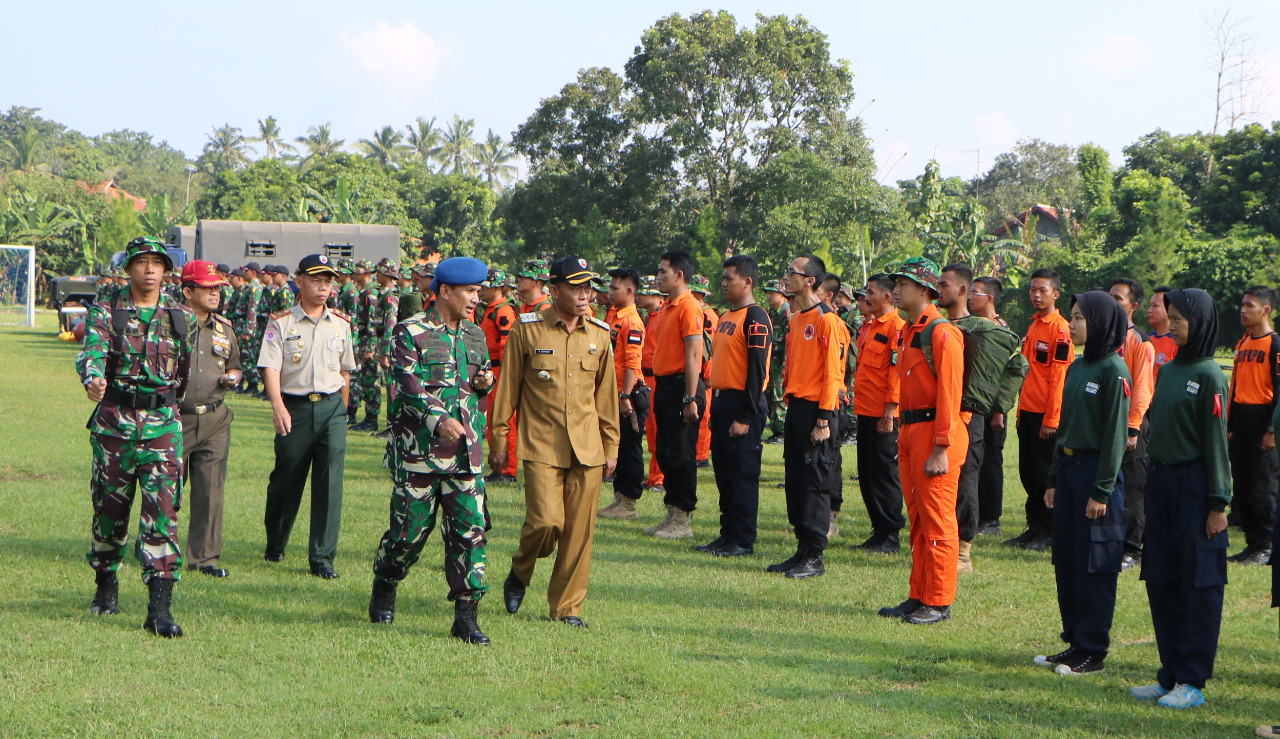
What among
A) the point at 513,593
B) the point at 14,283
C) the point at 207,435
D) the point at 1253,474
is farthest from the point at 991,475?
the point at 14,283

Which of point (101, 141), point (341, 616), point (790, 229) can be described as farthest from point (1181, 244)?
point (101, 141)

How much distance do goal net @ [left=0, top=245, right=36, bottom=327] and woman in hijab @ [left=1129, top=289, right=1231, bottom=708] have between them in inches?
1547

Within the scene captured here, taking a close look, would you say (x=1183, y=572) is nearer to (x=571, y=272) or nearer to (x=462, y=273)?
(x=571, y=272)

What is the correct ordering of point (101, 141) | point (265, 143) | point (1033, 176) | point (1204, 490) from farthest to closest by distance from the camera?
point (101, 141), point (265, 143), point (1033, 176), point (1204, 490)

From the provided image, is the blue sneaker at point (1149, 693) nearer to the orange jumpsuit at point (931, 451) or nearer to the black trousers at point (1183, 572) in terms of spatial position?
the black trousers at point (1183, 572)

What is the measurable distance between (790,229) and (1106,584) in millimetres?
30047

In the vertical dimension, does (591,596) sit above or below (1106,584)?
below

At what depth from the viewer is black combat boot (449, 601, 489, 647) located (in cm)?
573

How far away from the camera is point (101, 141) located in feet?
440

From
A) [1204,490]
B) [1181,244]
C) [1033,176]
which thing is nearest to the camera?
[1204,490]

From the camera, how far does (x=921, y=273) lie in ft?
22.1

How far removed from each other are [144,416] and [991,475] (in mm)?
6790

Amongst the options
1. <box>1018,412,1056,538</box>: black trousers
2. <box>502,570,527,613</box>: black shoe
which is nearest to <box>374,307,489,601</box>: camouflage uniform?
<box>502,570,527,613</box>: black shoe

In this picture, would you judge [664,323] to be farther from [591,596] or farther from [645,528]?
[591,596]
